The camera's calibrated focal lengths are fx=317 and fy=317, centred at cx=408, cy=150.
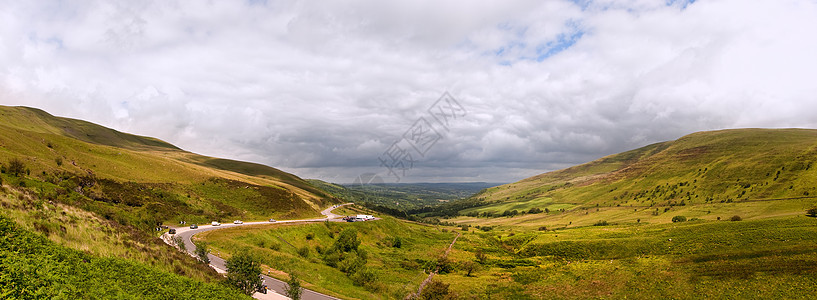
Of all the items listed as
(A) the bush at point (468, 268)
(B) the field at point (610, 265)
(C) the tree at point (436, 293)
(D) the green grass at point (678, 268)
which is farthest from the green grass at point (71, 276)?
(A) the bush at point (468, 268)

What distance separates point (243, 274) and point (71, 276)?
44.3 feet

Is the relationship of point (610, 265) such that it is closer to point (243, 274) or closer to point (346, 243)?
point (346, 243)

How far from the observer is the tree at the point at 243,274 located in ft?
88.9

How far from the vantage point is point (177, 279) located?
20.8m

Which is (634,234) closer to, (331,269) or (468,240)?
(468,240)

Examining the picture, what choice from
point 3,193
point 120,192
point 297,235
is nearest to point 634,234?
point 297,235

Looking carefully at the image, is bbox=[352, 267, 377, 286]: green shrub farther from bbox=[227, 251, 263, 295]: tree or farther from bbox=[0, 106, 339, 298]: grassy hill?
bbox=[0, 106, 339, 298]: grassy hill

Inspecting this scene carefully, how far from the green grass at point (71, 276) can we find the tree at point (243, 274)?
5288mm

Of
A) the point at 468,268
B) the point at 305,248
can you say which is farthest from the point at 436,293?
the point at 305,248

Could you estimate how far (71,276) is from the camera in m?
15.3

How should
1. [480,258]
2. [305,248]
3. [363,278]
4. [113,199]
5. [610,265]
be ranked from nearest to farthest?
[363,278] < [610,265] < [305,248] < [113,199] < [480,258]

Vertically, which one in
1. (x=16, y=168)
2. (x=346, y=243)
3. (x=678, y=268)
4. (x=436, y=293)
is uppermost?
(x=16, y=168)

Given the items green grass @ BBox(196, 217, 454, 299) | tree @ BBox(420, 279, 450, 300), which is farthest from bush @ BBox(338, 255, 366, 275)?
tree @ BBox(420, 279, 450, 300)

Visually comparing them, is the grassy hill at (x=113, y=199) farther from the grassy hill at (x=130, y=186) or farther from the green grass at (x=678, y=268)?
the green grass at (x=678, y=268)
